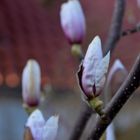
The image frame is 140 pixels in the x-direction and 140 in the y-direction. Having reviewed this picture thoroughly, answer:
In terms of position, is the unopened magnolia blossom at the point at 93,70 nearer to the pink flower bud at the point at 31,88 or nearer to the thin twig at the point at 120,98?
the thin twig at the point at 120,98

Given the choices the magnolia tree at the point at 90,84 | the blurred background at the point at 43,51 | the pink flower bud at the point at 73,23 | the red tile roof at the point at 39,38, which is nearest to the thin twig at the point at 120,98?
the magnolia tree at the point at 90,84

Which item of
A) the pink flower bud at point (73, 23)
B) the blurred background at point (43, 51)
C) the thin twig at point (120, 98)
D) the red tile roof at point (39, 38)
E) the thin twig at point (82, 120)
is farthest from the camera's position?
the red tile roof at point (39, 38)

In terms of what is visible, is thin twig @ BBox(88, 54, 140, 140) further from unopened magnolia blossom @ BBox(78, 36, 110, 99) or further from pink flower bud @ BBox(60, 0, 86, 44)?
pink flower bud @ BBox(60, 0, 86, 44)

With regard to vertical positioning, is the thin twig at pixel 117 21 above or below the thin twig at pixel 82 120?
above

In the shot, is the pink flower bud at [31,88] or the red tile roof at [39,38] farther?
the red tile roof at [39,38]

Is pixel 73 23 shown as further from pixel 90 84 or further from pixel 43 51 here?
pixel 43 51

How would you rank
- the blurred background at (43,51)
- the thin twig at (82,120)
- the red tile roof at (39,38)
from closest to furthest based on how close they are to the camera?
1. the thin twig at (82,120)
2. the blurred background at (43,51)
3. the red tile roof at (39,38)

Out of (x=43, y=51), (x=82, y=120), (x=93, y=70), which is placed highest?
(x=93, y=70)

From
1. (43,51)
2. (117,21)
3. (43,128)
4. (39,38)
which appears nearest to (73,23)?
(117,21)

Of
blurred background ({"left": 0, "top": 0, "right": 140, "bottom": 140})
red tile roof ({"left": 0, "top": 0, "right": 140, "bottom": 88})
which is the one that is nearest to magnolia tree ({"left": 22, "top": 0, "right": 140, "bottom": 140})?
blurred background ({"left": 0, "top": 0, "right": 140, "bottom": 140})
